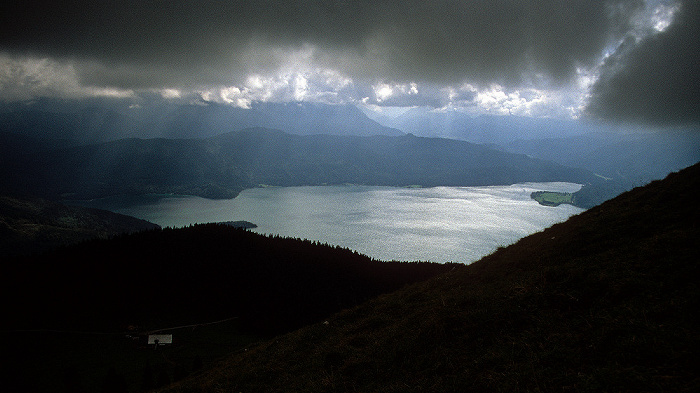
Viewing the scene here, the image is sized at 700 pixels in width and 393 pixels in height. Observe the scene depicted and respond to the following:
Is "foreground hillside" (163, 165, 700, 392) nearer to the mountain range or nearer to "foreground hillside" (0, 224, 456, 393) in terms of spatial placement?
the mountain range

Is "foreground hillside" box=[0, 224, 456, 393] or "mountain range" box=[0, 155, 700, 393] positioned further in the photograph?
"foreground hillside" box=[0, 224, 456, 393]

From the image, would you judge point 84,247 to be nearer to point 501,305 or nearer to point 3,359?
point 3,359

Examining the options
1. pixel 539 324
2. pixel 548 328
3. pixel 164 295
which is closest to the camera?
pixel 548 328

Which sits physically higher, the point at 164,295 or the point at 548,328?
the point at 548,328

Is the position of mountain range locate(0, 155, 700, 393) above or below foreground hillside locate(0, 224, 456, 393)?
above

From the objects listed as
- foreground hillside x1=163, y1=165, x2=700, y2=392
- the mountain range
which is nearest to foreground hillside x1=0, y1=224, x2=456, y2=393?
the mountain range

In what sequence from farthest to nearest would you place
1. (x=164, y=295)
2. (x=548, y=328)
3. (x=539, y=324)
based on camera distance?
(x=164, y=295) < (x=539, y=324) < (x=548, y=328)

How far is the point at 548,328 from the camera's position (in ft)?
27.0

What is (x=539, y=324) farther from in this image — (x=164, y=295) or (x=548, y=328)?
(x=164, y=295)

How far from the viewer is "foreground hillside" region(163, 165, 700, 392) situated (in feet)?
20.5

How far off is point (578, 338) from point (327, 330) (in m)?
11.0

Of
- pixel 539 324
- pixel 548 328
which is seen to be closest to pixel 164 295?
pixel 539 324

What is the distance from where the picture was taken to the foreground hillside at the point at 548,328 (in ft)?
20.5

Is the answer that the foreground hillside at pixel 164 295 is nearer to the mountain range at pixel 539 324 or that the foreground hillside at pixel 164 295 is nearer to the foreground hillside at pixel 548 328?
the mountain range at pixel 539 324
